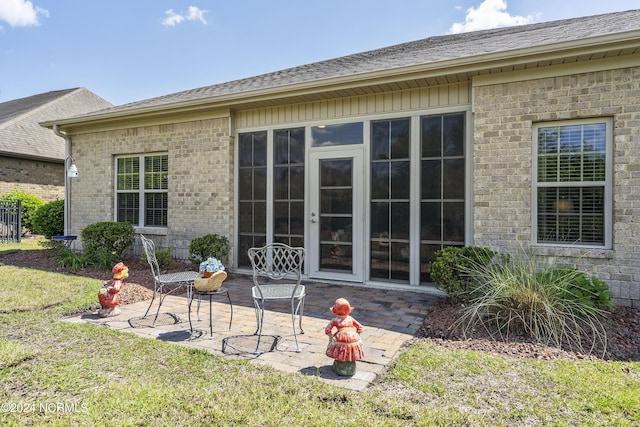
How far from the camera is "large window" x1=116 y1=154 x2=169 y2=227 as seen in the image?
324 inches

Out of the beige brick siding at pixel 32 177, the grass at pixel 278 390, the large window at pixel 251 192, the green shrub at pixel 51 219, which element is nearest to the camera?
the grass at pixel 278 390

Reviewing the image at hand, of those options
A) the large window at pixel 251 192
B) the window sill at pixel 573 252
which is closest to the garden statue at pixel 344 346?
the window sill at pixel 573 252

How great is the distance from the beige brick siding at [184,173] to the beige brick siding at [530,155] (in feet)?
14.5

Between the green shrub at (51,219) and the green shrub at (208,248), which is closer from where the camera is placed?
the green shrub at (208,248)

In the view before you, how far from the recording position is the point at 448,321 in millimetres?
4242

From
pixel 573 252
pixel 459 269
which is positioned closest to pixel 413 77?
pixel 459 269

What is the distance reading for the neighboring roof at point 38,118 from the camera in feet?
45.9

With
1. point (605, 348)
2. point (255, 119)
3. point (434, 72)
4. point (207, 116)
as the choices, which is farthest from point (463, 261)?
point (207, 116)

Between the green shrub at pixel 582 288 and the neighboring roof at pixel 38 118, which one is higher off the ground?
the neighboring roof at pixel 38 118

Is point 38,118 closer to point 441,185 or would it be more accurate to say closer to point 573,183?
point 441,185

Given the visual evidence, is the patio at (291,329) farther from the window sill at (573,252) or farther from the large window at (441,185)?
the window sill at (573,252)

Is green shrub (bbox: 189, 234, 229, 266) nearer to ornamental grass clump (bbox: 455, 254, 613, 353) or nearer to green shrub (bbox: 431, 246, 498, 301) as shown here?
green shrub (bbox: 431, 246, 498, 301)

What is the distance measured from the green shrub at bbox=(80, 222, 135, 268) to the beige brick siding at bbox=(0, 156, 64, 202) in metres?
8.41

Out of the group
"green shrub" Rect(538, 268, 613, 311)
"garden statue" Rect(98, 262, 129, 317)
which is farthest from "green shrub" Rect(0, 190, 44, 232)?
"green shrub" Rect(538, 268, 613, 311)
